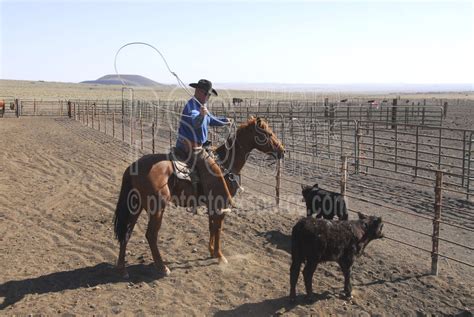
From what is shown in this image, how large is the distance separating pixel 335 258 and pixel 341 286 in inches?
18.8

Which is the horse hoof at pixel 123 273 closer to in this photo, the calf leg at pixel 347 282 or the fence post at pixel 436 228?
the calf leg at pixel 347 282

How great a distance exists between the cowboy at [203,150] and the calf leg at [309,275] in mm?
1527

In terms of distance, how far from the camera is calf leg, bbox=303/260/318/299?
458 centimetres

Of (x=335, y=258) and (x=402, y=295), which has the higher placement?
(x=335, y=258)

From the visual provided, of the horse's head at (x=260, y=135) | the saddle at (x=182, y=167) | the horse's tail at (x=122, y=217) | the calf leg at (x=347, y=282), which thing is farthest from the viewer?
the horse's head at (x=260, y=135)

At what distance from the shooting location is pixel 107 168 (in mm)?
12273

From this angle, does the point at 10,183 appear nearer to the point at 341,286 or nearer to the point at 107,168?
the point at 107,168

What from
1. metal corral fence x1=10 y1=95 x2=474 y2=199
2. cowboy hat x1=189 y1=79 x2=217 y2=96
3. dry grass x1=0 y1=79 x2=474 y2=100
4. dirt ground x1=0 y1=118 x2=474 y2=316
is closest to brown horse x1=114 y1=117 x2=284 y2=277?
dirt ground x1=0 y1=118 x2=474 y2=316

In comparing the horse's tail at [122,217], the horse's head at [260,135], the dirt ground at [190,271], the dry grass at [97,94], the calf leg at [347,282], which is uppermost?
the dry grass at [97,94]

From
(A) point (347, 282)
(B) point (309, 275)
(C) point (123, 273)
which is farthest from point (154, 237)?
(A) point (347, 282)

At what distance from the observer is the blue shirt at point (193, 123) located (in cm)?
554

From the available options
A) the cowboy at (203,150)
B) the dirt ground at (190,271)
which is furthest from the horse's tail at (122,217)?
the cowboy at (203,150)

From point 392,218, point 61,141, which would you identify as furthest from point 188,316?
point 61,141

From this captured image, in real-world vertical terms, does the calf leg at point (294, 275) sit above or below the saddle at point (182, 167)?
below
